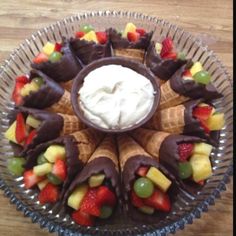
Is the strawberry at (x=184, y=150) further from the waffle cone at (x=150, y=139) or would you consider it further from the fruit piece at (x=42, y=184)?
the fruit piece at (x=42, y=184)

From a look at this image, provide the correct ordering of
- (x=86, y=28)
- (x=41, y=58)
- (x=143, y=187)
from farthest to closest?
(x=86, y=28) < (x=41, y=58) < (x=143, y=187)

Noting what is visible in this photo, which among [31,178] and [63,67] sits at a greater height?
[63,67]

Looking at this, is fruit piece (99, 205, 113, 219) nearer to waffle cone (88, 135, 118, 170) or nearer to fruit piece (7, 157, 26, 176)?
waffle cone (88, 135, 118, 170)

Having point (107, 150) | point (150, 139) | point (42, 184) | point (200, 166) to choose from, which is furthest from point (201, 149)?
point (42, 184)

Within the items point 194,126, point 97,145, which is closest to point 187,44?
point 194,126

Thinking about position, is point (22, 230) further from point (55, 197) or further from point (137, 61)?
point (137, 61)

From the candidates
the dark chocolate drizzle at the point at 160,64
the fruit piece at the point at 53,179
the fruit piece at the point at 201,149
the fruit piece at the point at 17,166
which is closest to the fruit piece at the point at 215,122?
the fruit piece at the point at 201,149

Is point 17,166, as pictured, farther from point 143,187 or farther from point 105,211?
point 143,187
